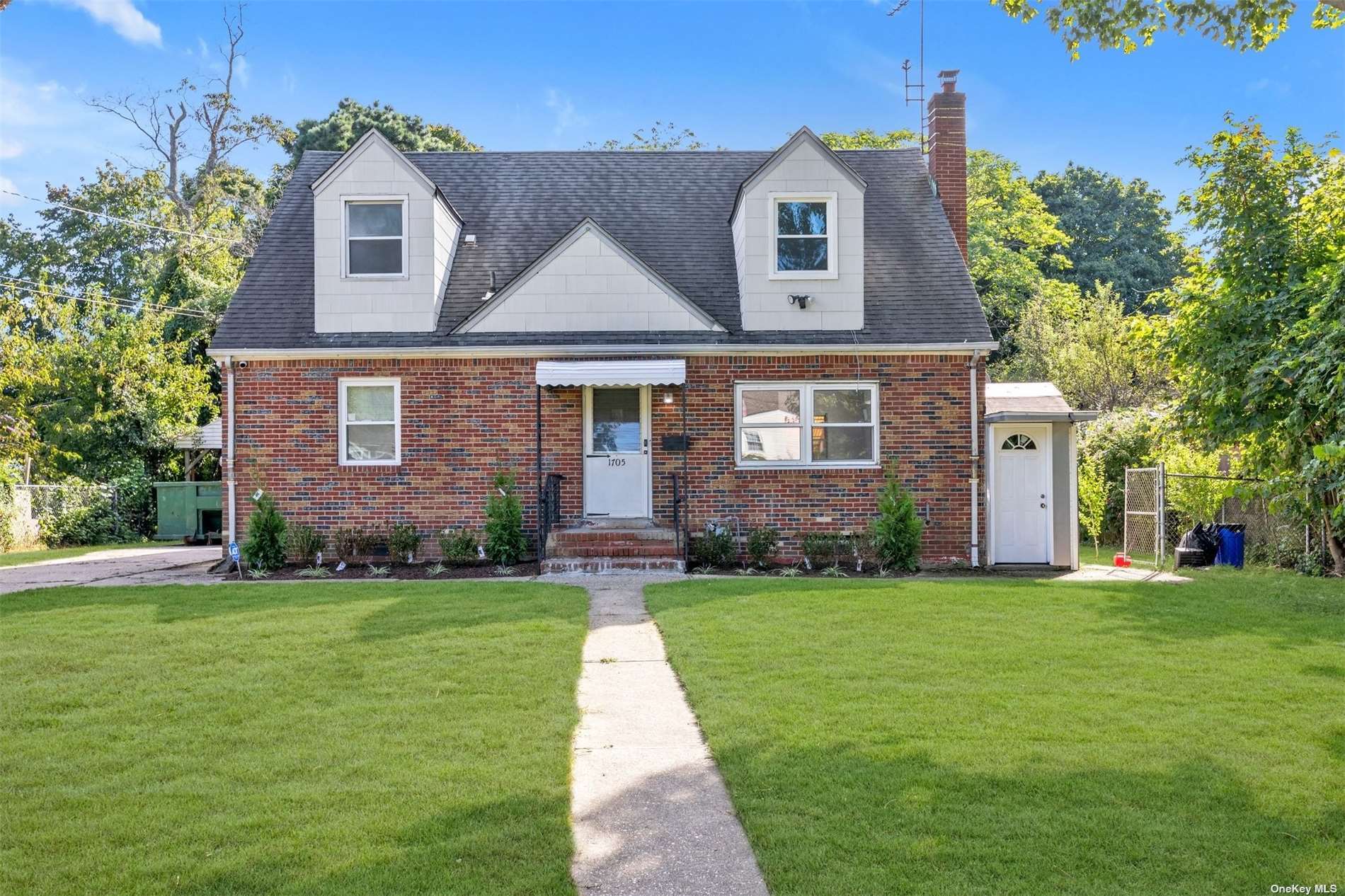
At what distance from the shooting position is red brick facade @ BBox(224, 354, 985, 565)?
16562 millimetres

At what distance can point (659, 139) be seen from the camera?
1615 inches

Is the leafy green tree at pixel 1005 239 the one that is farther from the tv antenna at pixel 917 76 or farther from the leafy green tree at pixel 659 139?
the tv antenna at pixel 917 76

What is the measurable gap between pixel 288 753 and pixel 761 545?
1054cm

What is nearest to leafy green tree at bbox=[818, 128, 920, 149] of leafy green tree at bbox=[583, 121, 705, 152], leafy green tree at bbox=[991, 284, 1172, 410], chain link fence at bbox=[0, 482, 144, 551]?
leafy green tree at bbox=[583, 121, 705, 152]

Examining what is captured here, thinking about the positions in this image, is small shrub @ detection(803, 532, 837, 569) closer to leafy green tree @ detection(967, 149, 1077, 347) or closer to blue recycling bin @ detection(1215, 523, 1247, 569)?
blue recycling bin @ detection(1215, 523, 1247, 569)

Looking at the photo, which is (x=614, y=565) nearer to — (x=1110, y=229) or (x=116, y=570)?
(x=116, y=570)

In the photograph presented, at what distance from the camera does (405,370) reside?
16.6 meters

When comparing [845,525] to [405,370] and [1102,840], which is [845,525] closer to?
[405,370]

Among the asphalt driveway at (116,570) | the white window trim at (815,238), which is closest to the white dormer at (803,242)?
the white window trim at (815,238)

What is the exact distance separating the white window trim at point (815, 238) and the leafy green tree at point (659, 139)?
24839 mm

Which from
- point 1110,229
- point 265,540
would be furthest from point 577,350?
point 1110,229

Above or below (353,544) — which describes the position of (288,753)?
below

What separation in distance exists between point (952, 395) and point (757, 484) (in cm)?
336

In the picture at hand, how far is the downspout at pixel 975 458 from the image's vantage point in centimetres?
1653
